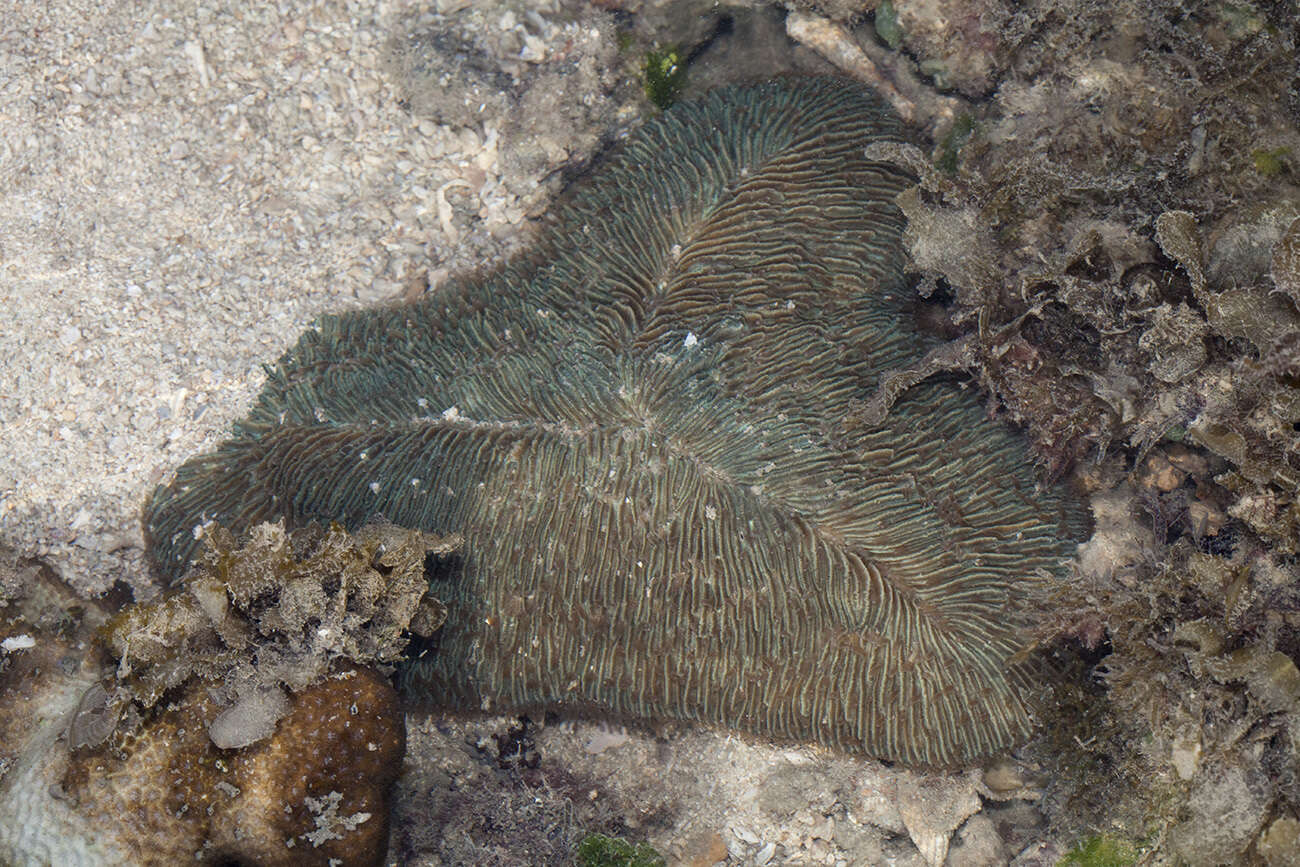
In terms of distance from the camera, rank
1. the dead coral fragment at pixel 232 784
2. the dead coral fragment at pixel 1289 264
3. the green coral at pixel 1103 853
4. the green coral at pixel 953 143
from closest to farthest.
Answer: the dead coral fragment at pixel 1289 264, the dead coral fragment at pixel 232 784, the green coral at pixel 1103 853, the green coral at pixel 953 143

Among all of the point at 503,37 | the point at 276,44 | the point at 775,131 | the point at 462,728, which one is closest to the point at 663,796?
the point at 462,728

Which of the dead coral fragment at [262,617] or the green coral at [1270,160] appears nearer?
the green coral at [1270,160]

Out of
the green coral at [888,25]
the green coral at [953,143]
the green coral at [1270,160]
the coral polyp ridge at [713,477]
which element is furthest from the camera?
the green coral at [888,25]

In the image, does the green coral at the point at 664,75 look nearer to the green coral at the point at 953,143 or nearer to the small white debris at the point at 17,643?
the green coral at the point at 953,143

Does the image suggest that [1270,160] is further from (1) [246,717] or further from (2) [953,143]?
(1) [246,717]

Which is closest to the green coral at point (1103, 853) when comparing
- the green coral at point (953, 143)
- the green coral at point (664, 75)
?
the green coral at point (953, 143)

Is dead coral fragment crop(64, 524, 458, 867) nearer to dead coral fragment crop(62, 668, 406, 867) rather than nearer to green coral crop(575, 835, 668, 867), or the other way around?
dead coral fragment crop(62, 668, 406, 867)
